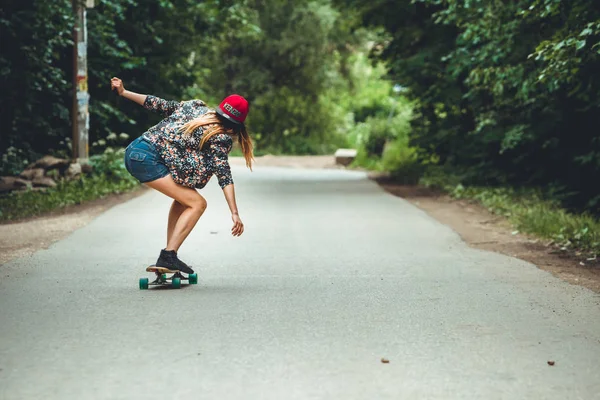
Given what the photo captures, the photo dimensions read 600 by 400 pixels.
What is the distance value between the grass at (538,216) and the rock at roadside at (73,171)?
786cm

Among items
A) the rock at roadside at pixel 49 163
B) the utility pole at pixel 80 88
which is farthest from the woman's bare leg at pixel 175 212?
the utility pole at pixel 80 88

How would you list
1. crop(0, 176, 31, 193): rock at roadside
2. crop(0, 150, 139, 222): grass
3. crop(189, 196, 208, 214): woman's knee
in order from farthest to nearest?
1. crop(0, 176, 31, 193): rock at roadside
2. crop(0, 150, 139, 222): grass
3. crop(189, 196, 208, 214): woman's knee

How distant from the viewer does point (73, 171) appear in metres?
21.1

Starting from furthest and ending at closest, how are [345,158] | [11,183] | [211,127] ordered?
[345,158] → [11,183] → [211,127]

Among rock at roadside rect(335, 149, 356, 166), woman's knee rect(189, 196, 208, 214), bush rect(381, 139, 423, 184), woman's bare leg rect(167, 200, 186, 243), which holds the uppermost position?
woman's knee rect(189, 196, 208, 214)

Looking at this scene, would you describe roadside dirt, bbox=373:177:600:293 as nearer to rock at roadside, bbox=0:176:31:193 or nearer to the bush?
the bush

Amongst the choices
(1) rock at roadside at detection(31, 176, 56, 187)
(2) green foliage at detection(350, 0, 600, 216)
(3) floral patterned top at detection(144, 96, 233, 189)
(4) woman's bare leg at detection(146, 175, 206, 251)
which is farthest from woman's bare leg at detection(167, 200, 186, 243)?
(1) rock at roadside at detection(31, 176, 56, 187)

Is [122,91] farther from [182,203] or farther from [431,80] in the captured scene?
[431,80]

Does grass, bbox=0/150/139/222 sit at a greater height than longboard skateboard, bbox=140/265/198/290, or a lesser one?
lesser

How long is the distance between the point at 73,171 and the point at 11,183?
2162mm

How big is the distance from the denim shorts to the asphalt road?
101 centimetres

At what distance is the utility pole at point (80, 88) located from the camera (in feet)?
69.7

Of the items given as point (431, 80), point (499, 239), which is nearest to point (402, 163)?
point (431, 80)

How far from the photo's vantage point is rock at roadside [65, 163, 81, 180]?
21.0 metres
